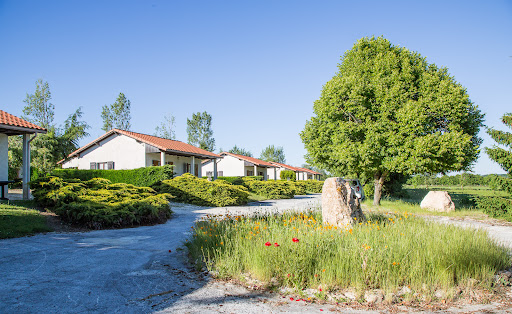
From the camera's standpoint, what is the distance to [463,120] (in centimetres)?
1472

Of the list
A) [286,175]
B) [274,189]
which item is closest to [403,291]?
[274,189]

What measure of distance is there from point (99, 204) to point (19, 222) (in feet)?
7.08

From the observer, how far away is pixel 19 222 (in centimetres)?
834

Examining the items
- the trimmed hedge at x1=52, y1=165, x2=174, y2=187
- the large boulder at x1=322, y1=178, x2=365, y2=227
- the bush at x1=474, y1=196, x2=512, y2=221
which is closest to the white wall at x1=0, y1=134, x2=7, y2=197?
the trimmed hedge at x1=52, y1=165, x2=174, y2=187

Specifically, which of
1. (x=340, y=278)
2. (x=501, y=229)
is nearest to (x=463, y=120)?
(x=501, y=229)

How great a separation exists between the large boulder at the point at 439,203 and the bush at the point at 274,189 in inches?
493

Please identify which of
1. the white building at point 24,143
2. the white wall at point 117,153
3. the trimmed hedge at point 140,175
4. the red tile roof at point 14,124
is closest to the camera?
the red tile roof at point 14,124

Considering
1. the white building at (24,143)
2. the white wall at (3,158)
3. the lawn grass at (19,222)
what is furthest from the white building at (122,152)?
the lawn grass at (19,222)

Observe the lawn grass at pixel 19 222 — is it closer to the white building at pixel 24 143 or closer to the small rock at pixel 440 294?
the white building at pixel 24 143

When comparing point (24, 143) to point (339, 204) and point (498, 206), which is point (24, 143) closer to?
point (339, 204)

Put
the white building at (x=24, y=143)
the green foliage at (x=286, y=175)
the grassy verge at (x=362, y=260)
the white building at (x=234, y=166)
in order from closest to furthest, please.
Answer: the grassy verge at (x=362, y=260) → the white building at (x=24, y=143) → the white building at (x=234, y=166) → the green foliage at (x=286, y=175)

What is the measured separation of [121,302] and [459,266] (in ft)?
15.8

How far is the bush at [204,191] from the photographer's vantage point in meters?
17.1

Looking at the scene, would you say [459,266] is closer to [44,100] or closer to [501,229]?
[501,229]
